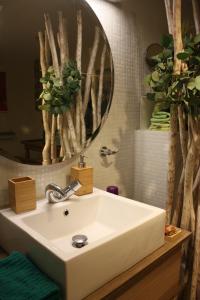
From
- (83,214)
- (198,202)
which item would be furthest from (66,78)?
(198,202)

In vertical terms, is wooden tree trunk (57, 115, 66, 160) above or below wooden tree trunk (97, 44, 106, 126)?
below

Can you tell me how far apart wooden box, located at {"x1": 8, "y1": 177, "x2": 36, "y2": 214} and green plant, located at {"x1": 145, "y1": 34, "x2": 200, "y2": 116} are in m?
0.79

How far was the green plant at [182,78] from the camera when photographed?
117 centimetres

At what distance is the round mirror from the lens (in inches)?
44.7

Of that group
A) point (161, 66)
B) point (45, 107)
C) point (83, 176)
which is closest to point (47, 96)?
point (45, 107)

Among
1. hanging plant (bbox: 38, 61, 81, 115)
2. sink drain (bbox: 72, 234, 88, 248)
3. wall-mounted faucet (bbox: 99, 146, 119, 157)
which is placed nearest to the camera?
sink drain (bbox: 72, 234, 88, 248)

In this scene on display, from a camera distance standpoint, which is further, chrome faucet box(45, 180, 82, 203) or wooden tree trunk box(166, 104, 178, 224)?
wooden tree trunk box(166, 104, 178, 224)

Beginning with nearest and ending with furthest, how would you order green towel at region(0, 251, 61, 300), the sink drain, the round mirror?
green towel at region(0, 251, 61, 300) < the sink drain < the round mirror

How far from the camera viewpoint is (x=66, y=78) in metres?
1.31

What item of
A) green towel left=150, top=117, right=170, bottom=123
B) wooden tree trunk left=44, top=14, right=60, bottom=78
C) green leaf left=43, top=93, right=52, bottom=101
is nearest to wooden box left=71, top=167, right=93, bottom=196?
green leaf left=43, top=93, right=52, bottom=101

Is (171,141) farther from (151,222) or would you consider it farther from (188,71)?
(151,222)

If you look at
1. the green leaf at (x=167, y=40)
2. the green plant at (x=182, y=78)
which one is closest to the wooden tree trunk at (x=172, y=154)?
the green plant at (x=182, y=78)

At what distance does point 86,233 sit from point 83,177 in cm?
29

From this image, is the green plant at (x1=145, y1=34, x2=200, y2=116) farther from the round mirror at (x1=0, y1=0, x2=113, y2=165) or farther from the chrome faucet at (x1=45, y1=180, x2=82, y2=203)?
the chrome faucet at (x1=45, y1=180, x2=82, y2=203)
